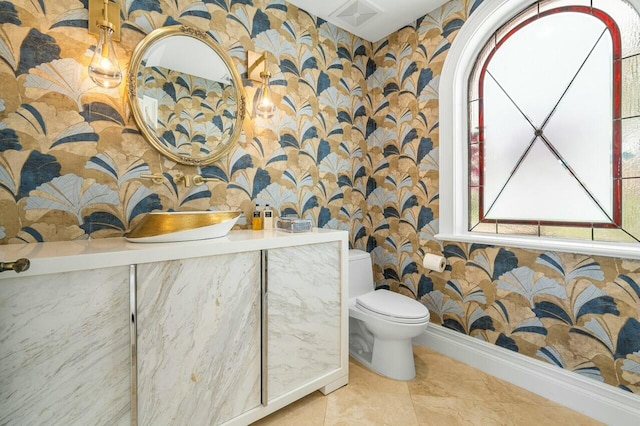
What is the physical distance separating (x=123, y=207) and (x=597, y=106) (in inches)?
99.1

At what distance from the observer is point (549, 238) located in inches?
66.8

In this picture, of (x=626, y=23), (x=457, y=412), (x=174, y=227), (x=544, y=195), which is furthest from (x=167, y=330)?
(x=626, y=23)

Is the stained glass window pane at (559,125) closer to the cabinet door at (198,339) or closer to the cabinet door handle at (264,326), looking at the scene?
the cabinet door handle at (264,326)

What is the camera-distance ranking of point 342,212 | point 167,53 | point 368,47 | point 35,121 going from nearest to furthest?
1. point 35,121
2. point 167,53
3. point 342,212
4. point 368,47

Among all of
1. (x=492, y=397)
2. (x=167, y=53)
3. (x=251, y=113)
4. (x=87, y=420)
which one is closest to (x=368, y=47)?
(x=251, y=113)

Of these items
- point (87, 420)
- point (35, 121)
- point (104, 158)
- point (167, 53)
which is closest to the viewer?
point (87, 420)

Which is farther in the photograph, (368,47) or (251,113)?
(368,47)

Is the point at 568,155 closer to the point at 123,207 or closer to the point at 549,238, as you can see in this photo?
the point at 549,238

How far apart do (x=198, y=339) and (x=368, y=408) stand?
945 millimetres

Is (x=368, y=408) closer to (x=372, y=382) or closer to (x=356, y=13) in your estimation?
(x=372, y=382)

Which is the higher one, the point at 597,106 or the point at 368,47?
the point at 368,47

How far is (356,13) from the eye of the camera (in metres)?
2.09

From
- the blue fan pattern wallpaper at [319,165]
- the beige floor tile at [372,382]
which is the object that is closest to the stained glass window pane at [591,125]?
the blue fan pattern wallpaper at [319,165]

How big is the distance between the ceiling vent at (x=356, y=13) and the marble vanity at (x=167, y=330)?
5.30ft
